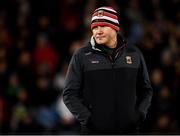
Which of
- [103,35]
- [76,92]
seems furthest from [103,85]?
[103,35]

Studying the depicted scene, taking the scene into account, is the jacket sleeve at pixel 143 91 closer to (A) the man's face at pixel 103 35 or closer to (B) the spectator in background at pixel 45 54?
(A) the man's face at pixel 103 35

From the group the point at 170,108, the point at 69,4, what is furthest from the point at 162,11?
the point at 170,108

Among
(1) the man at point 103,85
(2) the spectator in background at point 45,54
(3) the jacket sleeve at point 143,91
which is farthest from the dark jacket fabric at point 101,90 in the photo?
(2) the spectator in background at point 45,54

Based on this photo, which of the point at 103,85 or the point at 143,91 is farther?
the point at 143,91

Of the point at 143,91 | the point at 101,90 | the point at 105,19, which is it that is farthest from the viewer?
the point at 143,91

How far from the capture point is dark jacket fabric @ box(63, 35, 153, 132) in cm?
541

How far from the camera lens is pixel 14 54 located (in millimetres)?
10820

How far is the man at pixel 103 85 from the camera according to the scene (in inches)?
213

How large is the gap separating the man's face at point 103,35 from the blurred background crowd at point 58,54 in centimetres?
430

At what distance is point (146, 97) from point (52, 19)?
249 inches

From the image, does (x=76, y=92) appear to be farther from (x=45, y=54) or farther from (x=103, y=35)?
(x=45, y=54)

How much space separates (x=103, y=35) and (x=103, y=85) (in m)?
0.42

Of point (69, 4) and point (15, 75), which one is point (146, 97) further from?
point (69, 4)

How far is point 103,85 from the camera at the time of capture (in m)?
5.42
